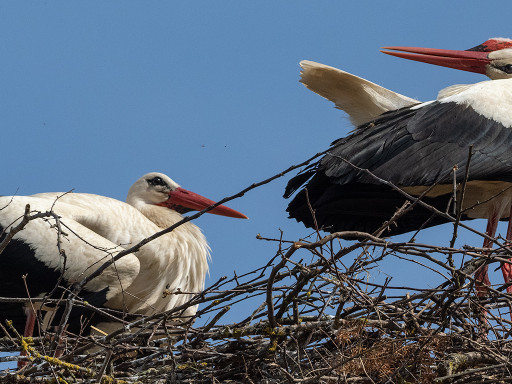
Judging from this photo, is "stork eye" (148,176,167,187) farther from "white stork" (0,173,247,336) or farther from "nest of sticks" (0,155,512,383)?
"nest of sticks" (0,155,512,383)

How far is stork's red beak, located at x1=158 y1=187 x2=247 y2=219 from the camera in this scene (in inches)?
249

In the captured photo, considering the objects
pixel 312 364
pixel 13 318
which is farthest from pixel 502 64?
pixel 13 318

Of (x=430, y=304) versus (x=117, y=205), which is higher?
(x=117, y=205)

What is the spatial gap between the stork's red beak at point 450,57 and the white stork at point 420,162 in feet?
1.18

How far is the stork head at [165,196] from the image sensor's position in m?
6.34

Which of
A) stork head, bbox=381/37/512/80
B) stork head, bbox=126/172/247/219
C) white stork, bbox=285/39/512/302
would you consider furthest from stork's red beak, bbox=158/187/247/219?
stork head, bbox=381/37/512/80

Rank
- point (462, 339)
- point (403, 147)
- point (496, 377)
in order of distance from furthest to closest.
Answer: point (403, 147)
point (462, 339)
point (496, 377)

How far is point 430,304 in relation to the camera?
367 cm

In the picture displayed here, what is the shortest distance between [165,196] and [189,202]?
0.54 feet

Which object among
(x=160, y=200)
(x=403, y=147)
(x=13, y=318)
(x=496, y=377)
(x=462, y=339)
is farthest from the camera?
(x=160, y=200)

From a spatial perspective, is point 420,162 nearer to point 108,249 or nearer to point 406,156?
point 406,156

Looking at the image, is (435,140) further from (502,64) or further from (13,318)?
(13,318)

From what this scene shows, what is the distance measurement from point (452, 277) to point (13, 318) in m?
Answer: 2.97

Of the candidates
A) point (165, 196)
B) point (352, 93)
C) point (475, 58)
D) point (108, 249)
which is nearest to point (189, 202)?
point (165, 196)
